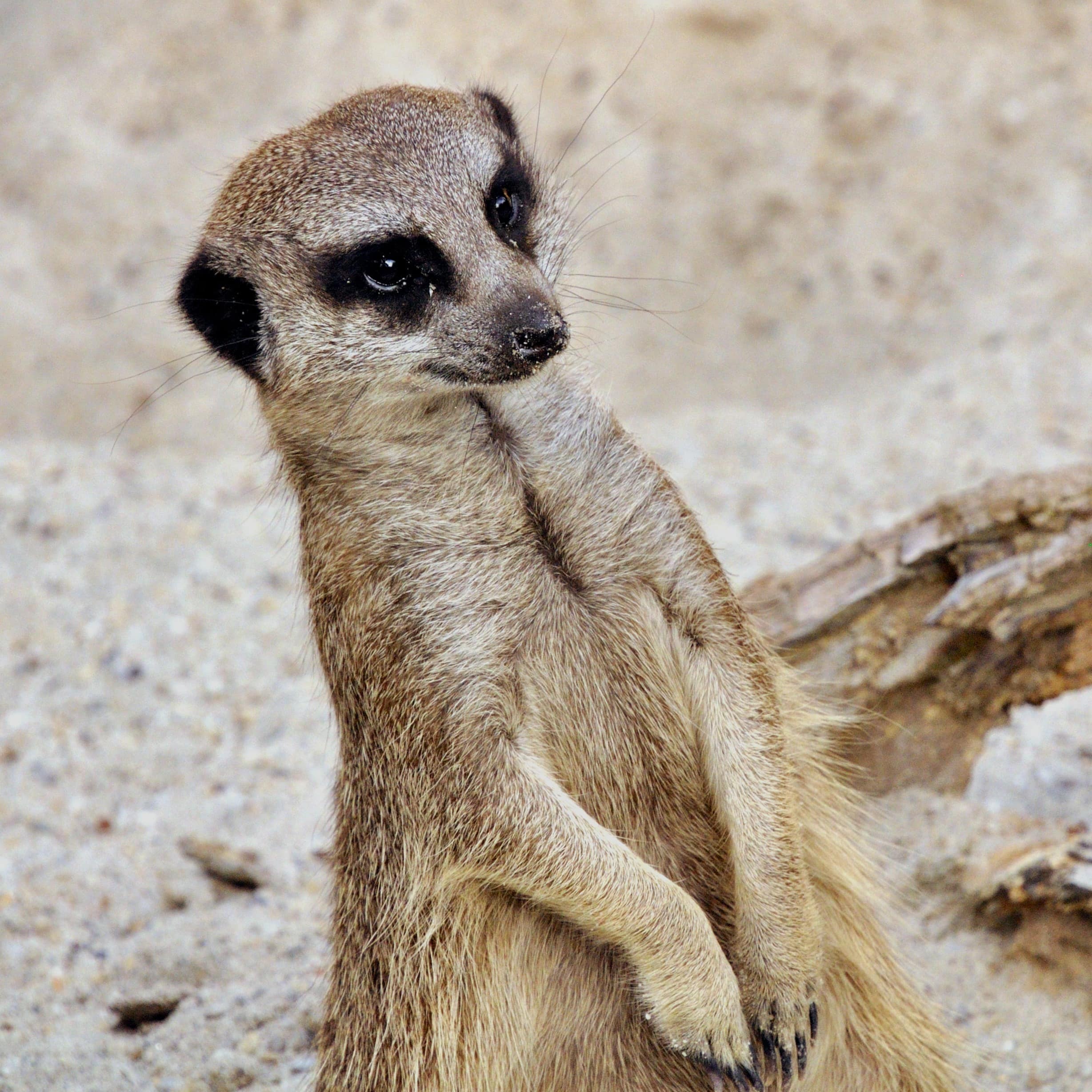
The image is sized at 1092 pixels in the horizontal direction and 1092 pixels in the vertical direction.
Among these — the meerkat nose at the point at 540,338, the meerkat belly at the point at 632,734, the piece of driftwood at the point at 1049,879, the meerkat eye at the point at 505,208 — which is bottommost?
the piece of driftwood at the point at 1049,879

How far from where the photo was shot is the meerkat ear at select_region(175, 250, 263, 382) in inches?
101

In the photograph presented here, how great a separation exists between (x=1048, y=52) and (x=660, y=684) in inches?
187

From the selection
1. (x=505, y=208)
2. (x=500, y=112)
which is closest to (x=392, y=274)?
(x=505, y=208)

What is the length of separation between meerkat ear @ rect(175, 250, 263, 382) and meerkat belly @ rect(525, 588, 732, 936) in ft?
2.49

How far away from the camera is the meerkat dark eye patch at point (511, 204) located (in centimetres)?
250

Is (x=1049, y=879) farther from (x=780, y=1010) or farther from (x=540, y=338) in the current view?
(x=540, y=338)

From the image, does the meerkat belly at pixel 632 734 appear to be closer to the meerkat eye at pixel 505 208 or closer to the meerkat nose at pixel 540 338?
the meerkat nose at pixel 540 338

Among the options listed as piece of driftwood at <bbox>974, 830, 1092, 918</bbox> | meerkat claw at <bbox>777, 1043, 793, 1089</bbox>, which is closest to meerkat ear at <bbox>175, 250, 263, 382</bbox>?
meerkat claw at <bbox>777, 1043, 793, 1089</bbox>

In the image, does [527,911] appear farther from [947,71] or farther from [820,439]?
[947,71]

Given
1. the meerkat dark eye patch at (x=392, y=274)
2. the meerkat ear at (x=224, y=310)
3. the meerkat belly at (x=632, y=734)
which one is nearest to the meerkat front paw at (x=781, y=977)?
the meerkat belly at (x=632, y=734)

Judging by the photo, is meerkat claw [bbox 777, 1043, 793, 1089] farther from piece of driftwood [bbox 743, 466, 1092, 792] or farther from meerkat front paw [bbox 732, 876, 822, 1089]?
piece of driftwood [bbox 743, 466, 1092, 792]

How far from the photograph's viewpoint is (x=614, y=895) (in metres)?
2.30

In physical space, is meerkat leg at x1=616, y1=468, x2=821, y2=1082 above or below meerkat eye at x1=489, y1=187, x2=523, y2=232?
below

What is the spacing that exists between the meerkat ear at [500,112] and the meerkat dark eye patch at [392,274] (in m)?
0.55
